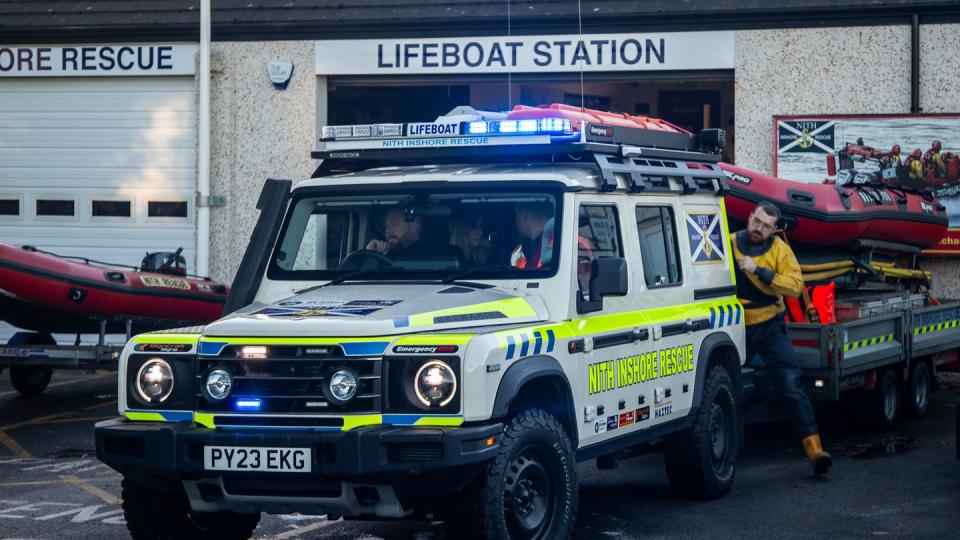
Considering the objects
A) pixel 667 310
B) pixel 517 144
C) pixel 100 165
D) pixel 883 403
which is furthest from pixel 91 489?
pixel 100 165

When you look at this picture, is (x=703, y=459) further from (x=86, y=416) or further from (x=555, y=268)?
(x=86, y=416)

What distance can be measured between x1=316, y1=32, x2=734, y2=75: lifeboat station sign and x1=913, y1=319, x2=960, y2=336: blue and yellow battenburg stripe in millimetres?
5127

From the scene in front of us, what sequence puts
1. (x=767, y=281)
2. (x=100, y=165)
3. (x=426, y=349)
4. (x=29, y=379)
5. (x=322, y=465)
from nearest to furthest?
(x=322, y=465) → (x=426, y=349) → (x=767, y=281) → (x=29, y=379) → (x=100, y=165)

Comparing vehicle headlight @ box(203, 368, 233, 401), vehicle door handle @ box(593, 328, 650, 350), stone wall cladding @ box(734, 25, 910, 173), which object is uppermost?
stone wall cladding @ box(734, 25, 910, 173)

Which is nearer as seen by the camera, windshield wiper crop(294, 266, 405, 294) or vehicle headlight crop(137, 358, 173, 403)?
vehicle headlight crop(137, 358, 173, 403)

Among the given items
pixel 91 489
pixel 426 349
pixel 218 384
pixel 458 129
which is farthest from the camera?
pixel 91 489

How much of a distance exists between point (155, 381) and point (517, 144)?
Result: 2.44 meters

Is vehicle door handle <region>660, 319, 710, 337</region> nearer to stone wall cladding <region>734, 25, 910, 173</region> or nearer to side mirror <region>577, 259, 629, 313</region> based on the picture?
side mirror <region>577, 259, 629, 313</region>

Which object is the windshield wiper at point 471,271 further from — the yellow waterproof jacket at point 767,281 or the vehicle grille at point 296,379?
the yellow waterproof jacket at point 767,281

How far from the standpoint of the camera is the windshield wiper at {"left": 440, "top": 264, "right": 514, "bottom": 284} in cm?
761

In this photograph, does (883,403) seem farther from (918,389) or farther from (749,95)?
(749,95)

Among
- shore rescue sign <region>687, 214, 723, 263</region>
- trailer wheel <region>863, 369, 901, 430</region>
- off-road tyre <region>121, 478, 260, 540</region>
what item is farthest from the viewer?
trailer wheel <region>863, 369, 901, 430</region>

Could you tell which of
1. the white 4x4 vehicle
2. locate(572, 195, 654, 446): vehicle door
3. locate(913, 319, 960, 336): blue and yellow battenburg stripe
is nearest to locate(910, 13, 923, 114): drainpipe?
locate(913, 319, 960, 336): blue and yellow battenburg stripe

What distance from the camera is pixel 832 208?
12.3 m
